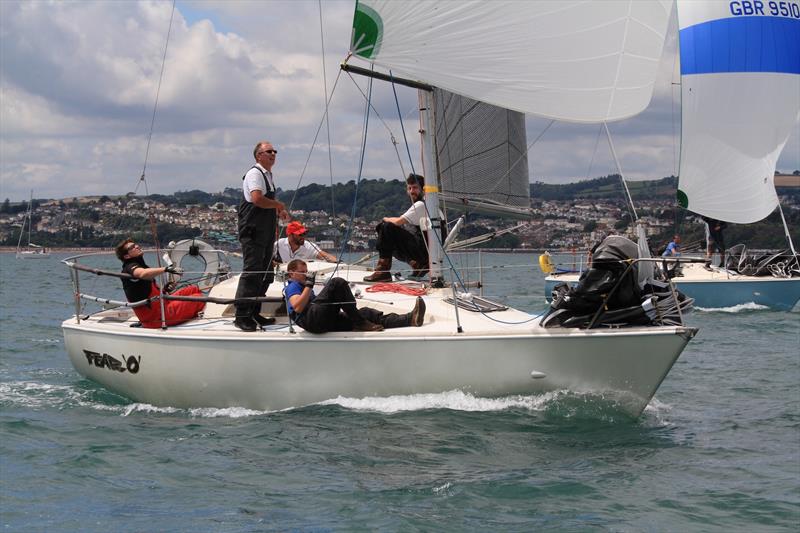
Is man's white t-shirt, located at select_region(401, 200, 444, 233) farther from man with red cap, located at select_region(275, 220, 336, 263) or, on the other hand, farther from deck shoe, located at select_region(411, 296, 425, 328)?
deck shoe, located at select_region(411, 296, 425, 328)

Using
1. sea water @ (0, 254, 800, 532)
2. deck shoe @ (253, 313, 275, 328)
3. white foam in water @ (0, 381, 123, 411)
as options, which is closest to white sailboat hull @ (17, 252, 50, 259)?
white foam in water @ (0, 381, 123, 411)

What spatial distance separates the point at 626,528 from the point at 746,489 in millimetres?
1345

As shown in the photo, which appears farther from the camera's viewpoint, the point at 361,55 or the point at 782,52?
the point at 782,52

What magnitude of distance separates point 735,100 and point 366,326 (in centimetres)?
1760

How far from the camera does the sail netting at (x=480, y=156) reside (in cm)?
1057

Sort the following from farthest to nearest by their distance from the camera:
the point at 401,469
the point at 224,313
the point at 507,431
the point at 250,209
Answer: the point at 224,313, the point at 250,209, the point at 507,431, the point at 401,469

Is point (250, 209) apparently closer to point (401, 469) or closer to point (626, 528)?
point (401, 469)

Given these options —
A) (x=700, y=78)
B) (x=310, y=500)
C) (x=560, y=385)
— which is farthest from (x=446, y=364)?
(x=700, y=78)

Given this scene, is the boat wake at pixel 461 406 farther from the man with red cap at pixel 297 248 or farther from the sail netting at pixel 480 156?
the sail netting at pixel 480 156

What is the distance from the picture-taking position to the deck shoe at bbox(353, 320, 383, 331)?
8.52 m

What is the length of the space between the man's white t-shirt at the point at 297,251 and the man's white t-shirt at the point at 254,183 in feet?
6.49

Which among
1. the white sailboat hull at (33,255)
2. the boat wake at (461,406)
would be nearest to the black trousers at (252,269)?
the boat wake at (461,406)

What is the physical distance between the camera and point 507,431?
776 cm

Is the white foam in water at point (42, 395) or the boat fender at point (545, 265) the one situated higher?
the boat fender at point (545, 265)
